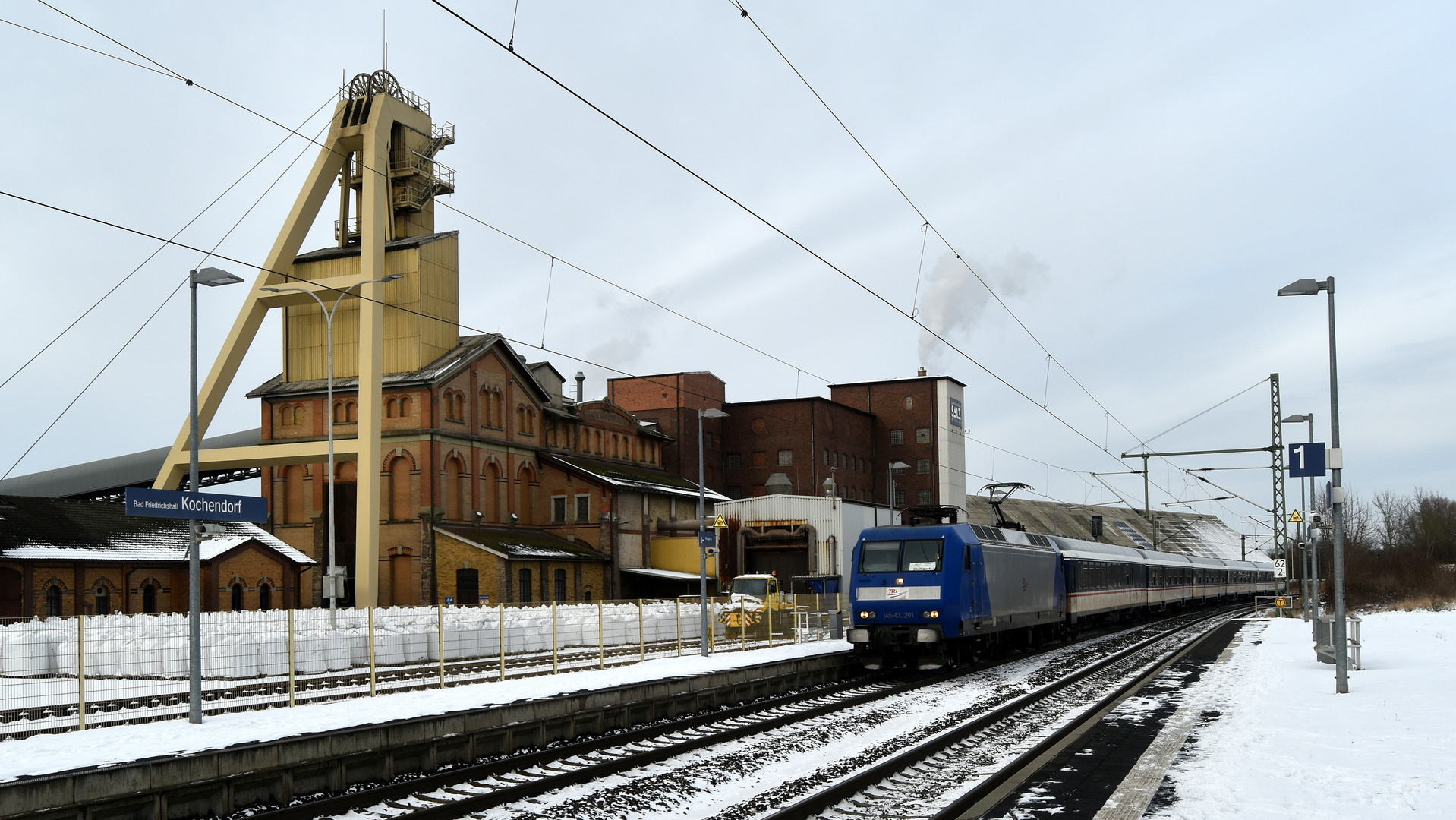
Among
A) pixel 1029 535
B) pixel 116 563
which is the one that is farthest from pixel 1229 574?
pixel 116 563

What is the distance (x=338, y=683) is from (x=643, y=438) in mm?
49071

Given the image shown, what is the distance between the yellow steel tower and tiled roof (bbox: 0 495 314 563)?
336 centimetres

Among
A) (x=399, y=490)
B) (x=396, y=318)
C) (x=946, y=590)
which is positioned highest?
(x=396, y=318)

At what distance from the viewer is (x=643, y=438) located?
71562 mm

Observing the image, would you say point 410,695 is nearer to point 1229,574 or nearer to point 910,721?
point 910,721

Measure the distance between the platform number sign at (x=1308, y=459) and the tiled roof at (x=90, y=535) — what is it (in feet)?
107

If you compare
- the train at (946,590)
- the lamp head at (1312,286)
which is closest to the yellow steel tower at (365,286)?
the train at (946,590)

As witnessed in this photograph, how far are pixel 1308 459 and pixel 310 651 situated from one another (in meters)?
21.2

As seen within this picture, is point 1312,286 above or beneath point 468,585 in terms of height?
above

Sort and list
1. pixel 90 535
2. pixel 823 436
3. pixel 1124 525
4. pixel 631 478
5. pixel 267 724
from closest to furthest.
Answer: pixel 267 724, pixel 90 535, pixel 631 478, pixel 823 436, pixel 1124 525

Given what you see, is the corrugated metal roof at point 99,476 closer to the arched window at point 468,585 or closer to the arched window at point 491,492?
the arched window at point 491,492

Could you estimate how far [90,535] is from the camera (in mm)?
41938

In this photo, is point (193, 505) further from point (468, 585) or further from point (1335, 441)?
point (468, 585)

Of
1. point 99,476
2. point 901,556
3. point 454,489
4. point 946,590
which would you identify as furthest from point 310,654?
point 99,476
